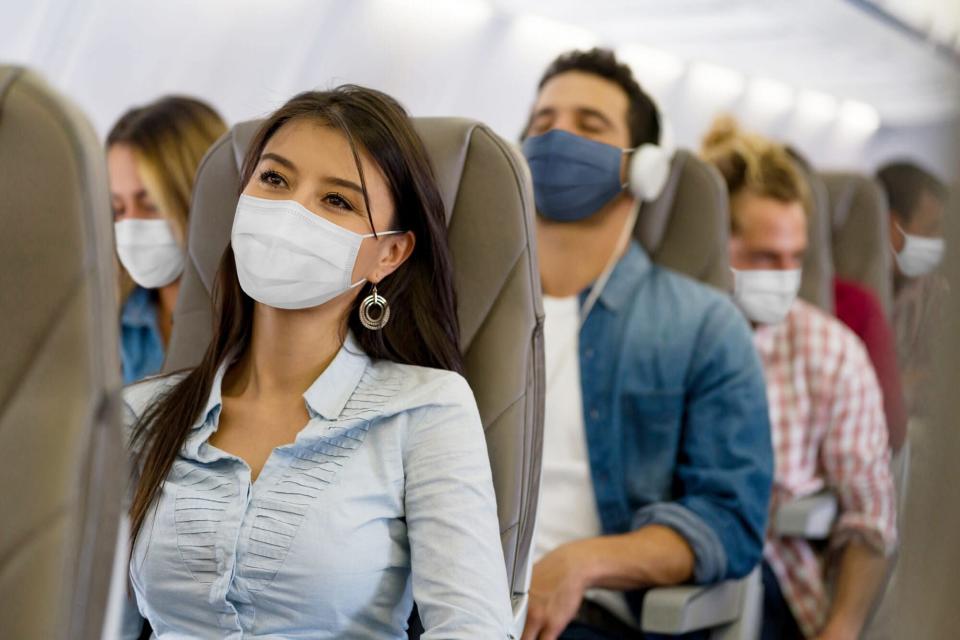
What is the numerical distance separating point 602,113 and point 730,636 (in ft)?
3.76

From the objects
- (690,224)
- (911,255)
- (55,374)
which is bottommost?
(55,374)

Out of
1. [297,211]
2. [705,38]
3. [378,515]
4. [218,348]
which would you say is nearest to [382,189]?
[297,211]

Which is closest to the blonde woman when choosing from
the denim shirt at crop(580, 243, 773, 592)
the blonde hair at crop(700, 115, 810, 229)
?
the denim shirt at crop(580, 243, 773, 592)

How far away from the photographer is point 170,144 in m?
2.36

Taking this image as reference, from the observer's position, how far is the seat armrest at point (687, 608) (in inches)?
78.0

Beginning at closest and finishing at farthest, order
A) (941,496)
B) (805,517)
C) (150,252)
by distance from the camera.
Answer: (941,496) < (150,252) < (805,517)

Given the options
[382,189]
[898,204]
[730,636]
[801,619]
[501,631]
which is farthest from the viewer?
[898,204]

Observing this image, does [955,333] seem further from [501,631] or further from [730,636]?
[730,636]

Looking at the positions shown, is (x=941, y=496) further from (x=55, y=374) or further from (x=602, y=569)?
(x=602, y=569)

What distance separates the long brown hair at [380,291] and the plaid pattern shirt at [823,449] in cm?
146

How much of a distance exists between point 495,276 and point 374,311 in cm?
19

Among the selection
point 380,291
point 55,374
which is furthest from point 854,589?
point 55,374

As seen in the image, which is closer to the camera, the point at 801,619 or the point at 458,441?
the point at 458,441

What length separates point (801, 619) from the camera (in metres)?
2.81
